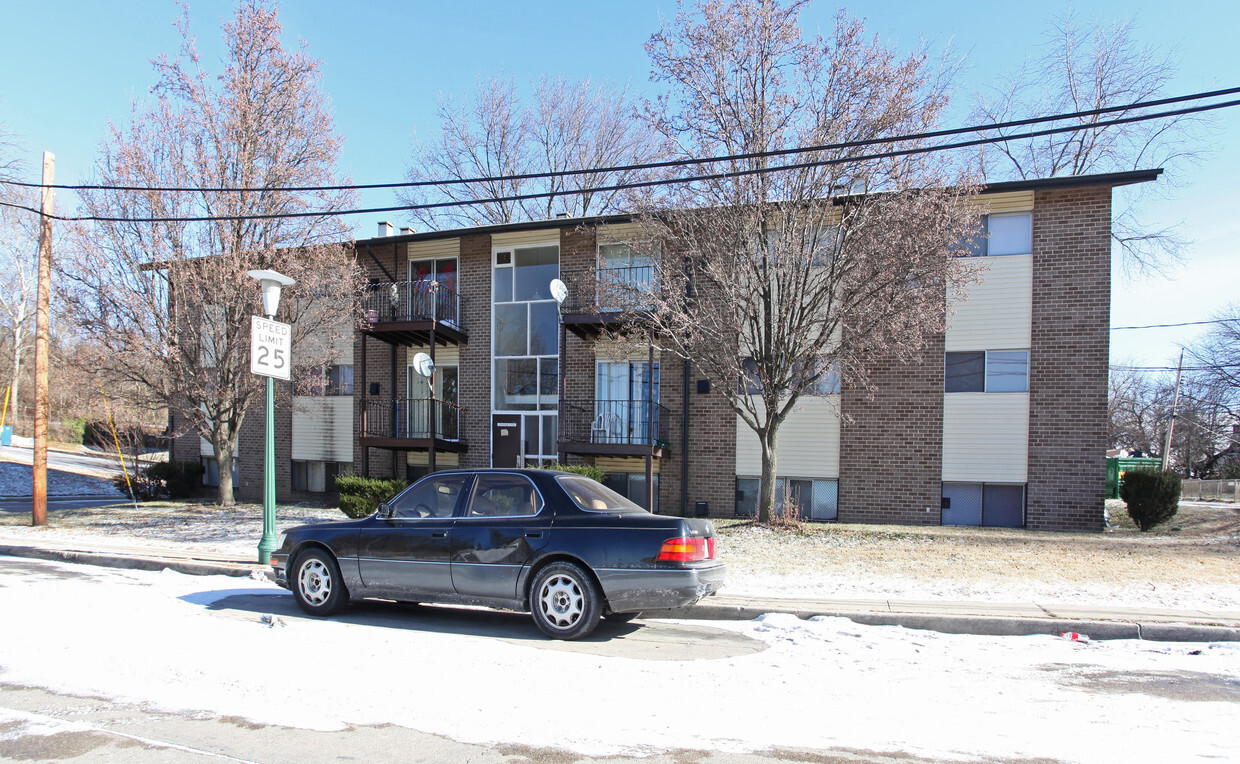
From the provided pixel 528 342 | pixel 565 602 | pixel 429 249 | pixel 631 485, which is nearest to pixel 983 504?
pixel 631 485

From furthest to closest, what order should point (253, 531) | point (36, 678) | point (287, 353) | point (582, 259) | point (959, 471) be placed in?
1. point (582, 259)
2. point (959, 471)
3. point (253, 531)
4. point (287, 353)
5. point (36, 678)

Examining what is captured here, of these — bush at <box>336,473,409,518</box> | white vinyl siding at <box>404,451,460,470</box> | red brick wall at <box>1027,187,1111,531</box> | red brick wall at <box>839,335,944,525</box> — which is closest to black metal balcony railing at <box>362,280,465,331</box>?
white vinyl siding at <box>404,451,460,470</box>

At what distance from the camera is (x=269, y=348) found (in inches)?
415

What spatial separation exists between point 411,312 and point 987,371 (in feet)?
43.1

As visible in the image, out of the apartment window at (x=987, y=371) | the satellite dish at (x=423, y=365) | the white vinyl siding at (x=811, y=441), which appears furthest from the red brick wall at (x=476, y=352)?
the apartment window at (x=987, y=371)

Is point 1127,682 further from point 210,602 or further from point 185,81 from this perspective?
A: point 185,81

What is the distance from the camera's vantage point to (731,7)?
12.5m

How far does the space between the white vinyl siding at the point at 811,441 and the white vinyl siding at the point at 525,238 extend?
276 inches

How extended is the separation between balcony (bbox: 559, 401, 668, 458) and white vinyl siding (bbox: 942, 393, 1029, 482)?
6.01 metres

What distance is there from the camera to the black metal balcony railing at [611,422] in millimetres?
16766

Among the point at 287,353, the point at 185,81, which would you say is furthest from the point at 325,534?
the point at 185,81

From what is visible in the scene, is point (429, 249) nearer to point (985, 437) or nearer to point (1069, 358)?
point (985, 437)

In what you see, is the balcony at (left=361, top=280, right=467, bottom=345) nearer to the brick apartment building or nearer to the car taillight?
the brick apartment building

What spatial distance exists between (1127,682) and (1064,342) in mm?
10836
